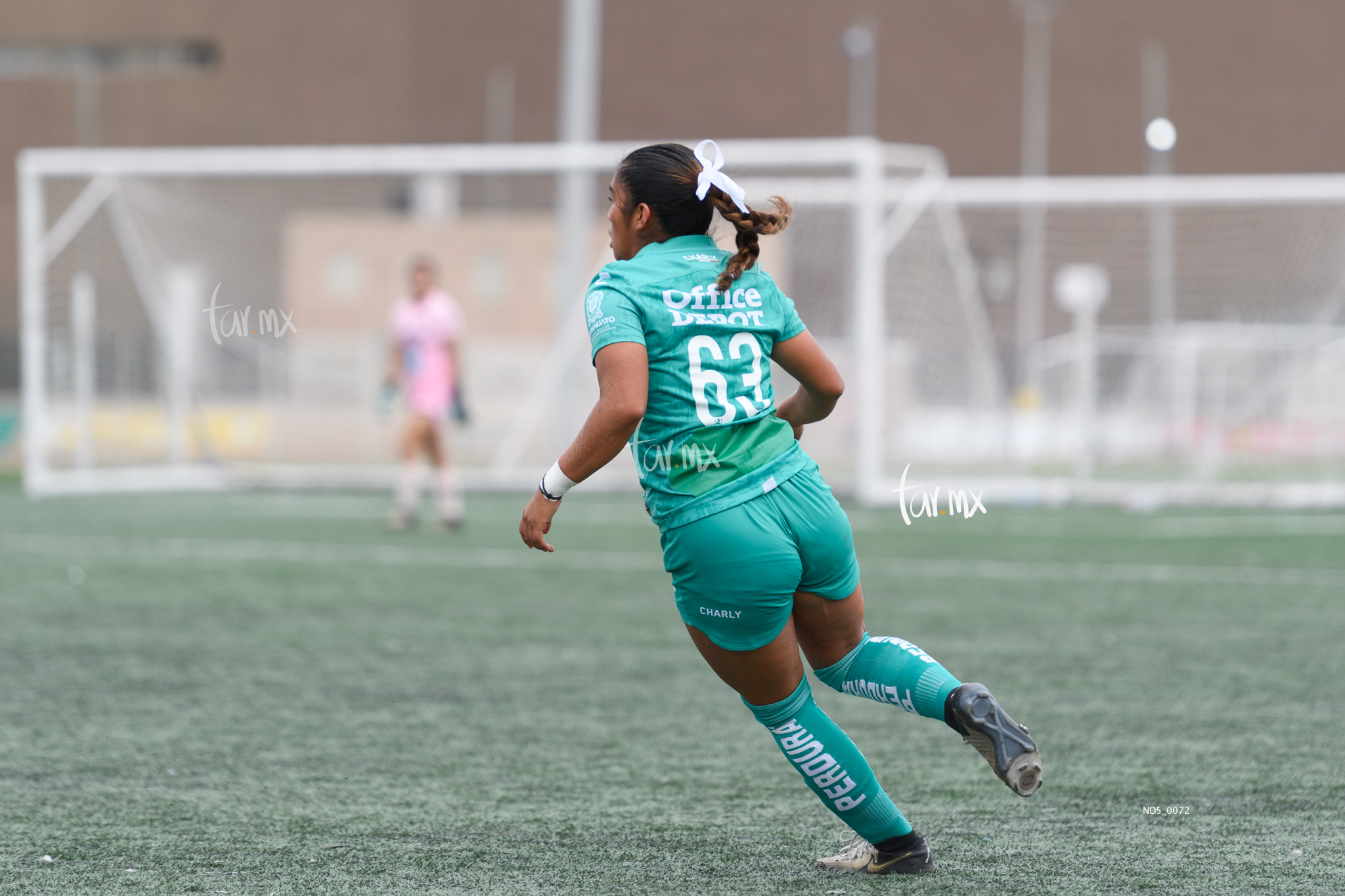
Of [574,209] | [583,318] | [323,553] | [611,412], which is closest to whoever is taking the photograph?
[611,412]

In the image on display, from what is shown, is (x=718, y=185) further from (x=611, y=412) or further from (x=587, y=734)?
(x=587, y=734)

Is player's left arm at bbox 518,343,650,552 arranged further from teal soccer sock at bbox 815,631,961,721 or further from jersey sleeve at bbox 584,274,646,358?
teal soccer sock at bbox 815,631,961,721

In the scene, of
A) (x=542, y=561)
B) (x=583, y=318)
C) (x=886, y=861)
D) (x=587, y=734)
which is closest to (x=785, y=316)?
(x=886, y=861)

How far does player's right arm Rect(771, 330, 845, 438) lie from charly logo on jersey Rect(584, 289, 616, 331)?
1.28 feet

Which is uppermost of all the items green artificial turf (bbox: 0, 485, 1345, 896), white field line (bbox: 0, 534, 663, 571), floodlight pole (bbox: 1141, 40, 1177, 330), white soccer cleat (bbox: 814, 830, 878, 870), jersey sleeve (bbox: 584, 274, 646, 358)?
floodlight pole (bbox: 1141, 40, 1177, 330)

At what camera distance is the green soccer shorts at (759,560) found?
9.09 ft

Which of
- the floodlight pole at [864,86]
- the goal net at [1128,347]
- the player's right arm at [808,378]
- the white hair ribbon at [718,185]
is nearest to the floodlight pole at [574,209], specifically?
the goal net at [1128,347]

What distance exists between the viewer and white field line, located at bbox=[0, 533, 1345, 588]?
816cm


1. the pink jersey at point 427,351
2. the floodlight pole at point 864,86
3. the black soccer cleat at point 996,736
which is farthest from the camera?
the floodlight pole at point 864,86

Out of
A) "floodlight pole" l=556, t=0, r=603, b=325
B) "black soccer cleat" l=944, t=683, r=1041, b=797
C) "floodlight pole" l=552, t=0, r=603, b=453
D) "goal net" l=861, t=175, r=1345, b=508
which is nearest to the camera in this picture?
"black soccer cleat" l=944, t=683, r=1041, b=797

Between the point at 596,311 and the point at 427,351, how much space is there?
7.86m

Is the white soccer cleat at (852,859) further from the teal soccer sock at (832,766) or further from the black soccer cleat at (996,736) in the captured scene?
the black soccer cleat at (996,736)

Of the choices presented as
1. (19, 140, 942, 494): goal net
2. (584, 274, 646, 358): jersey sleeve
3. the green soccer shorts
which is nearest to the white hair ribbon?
(584, 274, 646, 358): jersey sleeve

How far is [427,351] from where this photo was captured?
10477 mm
